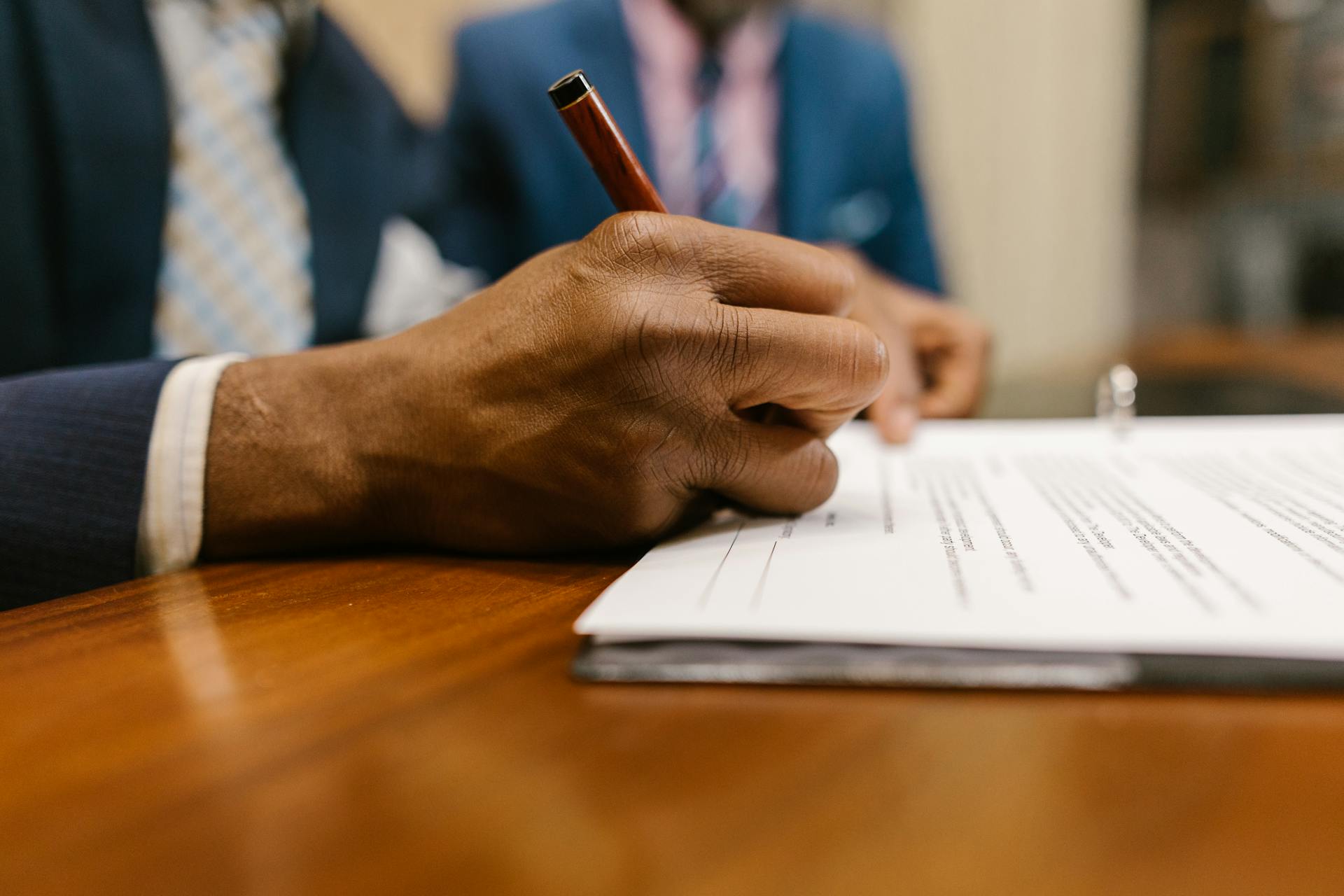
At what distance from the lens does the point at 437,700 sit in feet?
0.70

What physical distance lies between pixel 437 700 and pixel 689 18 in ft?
3.75

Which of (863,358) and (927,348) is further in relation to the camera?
(927,348)

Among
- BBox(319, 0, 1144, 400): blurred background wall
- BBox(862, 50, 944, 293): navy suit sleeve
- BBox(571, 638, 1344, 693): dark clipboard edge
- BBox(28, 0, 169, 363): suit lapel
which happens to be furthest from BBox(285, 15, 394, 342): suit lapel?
BBox(319, 0, 1144, 400): blurred background wall

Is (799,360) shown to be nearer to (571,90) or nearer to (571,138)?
(571,90)

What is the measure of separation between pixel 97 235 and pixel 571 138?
575 millimetres

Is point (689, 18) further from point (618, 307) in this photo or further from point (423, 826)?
point (423, 826)

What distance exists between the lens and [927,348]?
2.61ft

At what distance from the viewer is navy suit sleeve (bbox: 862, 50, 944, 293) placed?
1.25 m

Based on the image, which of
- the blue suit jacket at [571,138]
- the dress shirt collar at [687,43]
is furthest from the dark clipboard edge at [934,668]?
the dress shirt collar at [687,43]

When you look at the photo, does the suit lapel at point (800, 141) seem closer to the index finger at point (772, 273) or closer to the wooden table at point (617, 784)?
the index finger at point (772, 273)

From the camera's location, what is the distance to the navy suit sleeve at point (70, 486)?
1.09 ft

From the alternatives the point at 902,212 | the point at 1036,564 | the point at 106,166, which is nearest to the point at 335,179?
the point at 106,166

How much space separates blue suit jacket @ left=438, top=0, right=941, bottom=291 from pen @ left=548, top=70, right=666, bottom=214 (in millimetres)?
729

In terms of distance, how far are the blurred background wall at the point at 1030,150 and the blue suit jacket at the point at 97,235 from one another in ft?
5.36
